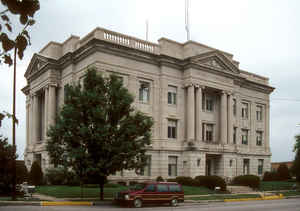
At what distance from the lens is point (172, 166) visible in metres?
42.2

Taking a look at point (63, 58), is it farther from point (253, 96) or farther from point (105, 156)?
point (253, 96)

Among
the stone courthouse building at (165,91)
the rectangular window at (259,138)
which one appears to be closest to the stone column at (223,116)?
the stone courthouse building at (165,91)

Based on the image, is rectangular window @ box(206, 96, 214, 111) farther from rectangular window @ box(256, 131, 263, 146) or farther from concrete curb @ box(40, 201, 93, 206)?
concrete curb @ box(40, 201, 93, 206)

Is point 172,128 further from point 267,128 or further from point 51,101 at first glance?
point 267,128

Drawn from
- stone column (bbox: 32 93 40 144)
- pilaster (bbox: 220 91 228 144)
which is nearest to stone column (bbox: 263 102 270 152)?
pilaster (bbox: 220 91 228 144)

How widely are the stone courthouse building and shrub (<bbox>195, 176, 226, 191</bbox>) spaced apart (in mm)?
2317

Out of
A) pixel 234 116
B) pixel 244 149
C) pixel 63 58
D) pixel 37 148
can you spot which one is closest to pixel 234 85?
pixel 234 116

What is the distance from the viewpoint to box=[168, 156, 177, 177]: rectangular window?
138 ft

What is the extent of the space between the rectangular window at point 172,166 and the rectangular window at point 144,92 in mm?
7181

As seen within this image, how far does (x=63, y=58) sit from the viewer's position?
139 ft

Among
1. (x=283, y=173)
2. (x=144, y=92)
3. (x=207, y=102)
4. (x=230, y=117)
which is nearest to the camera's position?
(x=144, y=92)

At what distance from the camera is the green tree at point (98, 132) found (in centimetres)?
2361

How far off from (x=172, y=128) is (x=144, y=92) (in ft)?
18.1

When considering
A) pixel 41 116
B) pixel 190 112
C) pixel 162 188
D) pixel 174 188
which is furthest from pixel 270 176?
pixel 162 188
